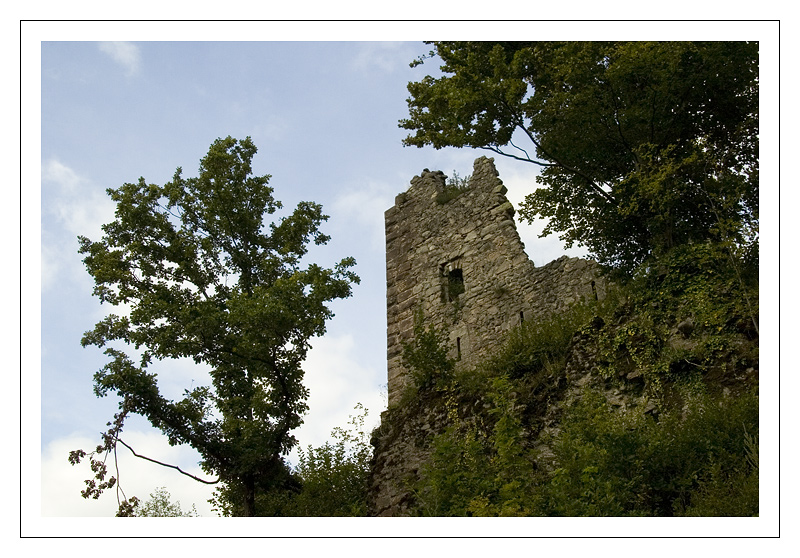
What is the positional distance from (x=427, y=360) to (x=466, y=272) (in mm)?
2373

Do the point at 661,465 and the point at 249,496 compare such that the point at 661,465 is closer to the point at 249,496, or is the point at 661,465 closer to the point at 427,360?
the point at 427,360

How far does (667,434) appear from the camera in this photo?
34.5 ft

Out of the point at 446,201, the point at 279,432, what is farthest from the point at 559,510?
the point at 446,201

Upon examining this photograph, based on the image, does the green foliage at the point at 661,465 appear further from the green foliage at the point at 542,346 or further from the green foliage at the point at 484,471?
the green foliage at the point at 542,346

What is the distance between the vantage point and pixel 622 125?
45.7 feet

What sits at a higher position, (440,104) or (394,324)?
(440,104)

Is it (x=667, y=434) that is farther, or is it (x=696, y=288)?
(x=696, y=288)

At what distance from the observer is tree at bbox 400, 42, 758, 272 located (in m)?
13.2

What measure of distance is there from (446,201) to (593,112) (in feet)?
13.2

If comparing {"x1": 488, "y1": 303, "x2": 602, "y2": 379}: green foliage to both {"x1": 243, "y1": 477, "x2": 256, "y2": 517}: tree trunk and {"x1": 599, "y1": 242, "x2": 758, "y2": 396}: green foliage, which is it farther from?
{"x1": 243, "y1": 477, "x2": 256, "y2": 517}: tree trunk

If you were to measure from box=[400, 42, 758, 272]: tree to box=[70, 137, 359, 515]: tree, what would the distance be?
2950mm
